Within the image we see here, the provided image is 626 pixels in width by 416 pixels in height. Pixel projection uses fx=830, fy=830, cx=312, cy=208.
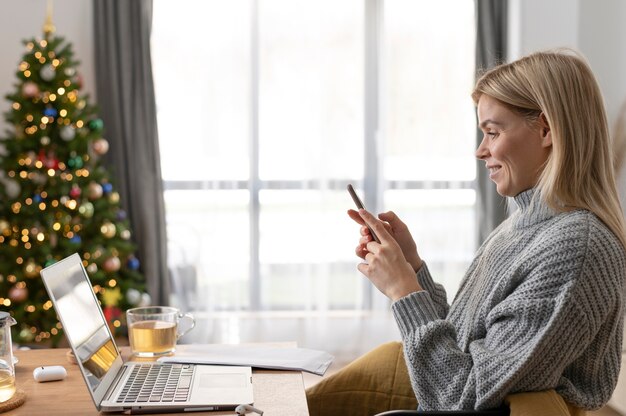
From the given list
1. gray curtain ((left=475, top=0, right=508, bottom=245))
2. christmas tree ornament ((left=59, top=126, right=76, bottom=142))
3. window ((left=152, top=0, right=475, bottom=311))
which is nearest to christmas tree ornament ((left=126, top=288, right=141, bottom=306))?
window ((left=152, top=0, right=475, bottom=311))

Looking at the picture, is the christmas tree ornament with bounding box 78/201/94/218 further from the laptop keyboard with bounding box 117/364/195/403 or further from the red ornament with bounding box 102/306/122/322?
the laptop keyboard with bounding box 117/364/195/403

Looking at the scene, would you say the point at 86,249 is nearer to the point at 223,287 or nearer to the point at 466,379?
the point at 223,287

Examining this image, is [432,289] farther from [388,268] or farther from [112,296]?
[112,296]

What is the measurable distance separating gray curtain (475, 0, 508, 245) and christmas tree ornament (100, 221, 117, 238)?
2071 millimetres

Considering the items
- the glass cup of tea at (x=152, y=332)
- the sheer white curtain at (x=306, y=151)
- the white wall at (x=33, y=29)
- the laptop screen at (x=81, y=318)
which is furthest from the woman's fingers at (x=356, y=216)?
the white wall at (x=33, y=29)

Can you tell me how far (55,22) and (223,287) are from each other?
69.9 inches

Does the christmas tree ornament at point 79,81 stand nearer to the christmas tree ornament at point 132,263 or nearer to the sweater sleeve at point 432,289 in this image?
the christmas tree ornament at point 132,263

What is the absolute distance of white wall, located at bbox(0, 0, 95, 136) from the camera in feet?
15.2

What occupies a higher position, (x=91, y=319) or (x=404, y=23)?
(x=404, y=23)

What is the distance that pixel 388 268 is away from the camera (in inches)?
69.8

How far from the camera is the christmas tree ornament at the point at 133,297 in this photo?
14.0 feet

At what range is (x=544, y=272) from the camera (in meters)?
1.59

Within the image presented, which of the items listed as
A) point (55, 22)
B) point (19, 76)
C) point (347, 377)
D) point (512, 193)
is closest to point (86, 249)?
point (19, 76)

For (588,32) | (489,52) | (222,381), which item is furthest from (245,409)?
(588,32)
